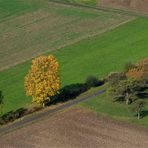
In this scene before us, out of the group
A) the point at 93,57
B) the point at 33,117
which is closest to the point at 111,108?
the point at 33,117

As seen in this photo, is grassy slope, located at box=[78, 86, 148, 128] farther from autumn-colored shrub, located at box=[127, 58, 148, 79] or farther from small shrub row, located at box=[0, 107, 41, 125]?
small shrub row, located at box=[0, 107, 41, 125]

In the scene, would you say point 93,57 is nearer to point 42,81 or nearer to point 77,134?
point 42,81

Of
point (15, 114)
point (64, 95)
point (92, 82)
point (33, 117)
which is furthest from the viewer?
point (92, 82)

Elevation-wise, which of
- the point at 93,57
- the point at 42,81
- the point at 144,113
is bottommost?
the point at 144,113

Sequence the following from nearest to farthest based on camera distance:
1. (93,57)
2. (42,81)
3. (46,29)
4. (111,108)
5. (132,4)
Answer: (111,108) → (42,81) → (93,57) → (46,29) → (132,4)

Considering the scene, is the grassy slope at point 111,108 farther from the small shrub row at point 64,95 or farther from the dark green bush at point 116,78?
the small shrub row at point 64,95

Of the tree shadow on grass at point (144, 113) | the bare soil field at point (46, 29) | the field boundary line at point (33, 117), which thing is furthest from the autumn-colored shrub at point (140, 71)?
the bare soil field at point (46, 29)
